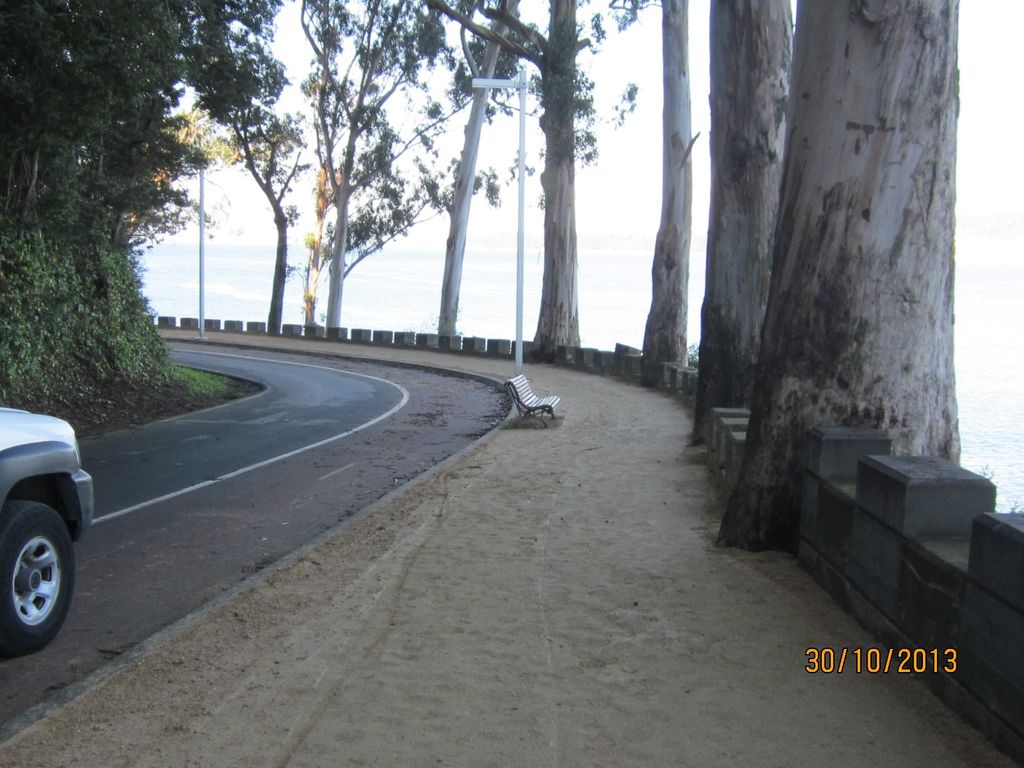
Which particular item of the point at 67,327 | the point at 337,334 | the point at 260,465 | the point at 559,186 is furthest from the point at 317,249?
the point at 260,465

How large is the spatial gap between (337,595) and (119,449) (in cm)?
924

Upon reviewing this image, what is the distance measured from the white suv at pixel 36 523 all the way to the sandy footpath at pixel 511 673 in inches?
29.3

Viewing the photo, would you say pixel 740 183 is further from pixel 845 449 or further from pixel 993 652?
pixel 993 652

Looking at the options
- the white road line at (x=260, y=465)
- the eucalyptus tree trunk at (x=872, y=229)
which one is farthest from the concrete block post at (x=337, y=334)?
the eucalyptus tree trunk at (x=872, y=229)

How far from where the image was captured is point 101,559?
331 inches

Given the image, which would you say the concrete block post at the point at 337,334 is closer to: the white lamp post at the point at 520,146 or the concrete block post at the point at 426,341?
the concrete block post at the point at 426,341

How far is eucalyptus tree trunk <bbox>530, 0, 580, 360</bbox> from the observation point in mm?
29125

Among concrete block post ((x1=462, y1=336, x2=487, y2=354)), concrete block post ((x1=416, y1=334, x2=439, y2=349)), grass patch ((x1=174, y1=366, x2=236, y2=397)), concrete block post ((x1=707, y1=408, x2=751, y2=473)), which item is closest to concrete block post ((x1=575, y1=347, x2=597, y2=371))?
concrete block post ((x1=462, y1=336, x2=487, y2=354))

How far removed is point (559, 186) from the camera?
30.9 m

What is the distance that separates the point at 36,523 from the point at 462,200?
35.4 meters

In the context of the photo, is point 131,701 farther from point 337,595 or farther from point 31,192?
point 31,192

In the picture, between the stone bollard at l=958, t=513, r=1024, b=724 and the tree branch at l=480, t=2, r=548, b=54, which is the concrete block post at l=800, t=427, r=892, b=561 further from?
the tree branch at l=480, t=2, r=548, b=54

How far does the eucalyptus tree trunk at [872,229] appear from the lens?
23.6ft
